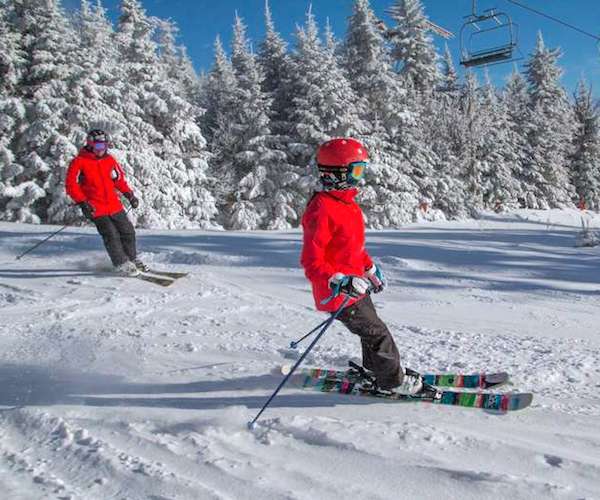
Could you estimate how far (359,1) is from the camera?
97.8 feet

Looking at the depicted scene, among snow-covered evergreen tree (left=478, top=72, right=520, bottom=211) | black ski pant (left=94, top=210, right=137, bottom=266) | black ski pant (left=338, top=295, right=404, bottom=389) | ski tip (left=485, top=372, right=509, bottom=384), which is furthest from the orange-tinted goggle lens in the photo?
snow-covered evergreen tree (left=478, top=72, right=520, bottom=211)

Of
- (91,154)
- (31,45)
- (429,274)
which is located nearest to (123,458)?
(91,154)

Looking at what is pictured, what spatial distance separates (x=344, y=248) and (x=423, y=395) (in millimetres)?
1169

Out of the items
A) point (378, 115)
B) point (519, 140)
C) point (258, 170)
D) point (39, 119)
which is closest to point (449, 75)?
point (519, 140)

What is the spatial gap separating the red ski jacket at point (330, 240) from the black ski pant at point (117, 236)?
181 inches

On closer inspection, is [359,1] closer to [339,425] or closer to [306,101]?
[306,101]

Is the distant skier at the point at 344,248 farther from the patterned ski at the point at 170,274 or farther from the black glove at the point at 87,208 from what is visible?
the black glove at the point at 87,208

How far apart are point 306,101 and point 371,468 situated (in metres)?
25.9

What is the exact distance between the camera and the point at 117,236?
738cm

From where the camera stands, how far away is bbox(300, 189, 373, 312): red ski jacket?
3.43 metres

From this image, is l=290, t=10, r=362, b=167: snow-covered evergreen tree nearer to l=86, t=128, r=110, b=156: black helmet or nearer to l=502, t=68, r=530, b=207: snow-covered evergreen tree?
l=502, t=68, r=530, b=207: snow-covered evergreen tree

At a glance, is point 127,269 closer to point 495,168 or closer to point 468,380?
point 468,380

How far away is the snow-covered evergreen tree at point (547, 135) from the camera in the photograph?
136ft

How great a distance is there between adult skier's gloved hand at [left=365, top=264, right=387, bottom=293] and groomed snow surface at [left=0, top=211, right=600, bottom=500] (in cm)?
82
